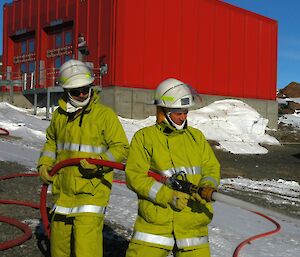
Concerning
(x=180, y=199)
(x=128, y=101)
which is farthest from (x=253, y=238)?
(x=128, y=101)

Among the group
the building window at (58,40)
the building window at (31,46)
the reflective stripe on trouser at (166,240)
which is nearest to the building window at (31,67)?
the building window at (31,46)

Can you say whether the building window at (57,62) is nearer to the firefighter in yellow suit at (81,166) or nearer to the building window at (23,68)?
the building window at (23,68)

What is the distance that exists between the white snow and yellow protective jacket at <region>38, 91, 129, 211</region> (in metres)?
1.64

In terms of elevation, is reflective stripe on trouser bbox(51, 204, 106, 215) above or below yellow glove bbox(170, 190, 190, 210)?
below

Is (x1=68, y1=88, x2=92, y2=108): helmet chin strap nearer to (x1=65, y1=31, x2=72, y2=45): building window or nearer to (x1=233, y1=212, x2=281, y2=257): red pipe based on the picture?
(x1=233, y1=212, x2=281, y2=257): red pipe

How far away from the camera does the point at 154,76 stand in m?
22.8

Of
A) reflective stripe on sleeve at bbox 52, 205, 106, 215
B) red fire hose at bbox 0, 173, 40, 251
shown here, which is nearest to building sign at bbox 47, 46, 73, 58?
red fire hose at bbox 0, 173, 40, 251

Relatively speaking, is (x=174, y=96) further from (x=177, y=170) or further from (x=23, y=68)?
(x=23, y=68)

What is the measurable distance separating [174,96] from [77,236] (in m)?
1.32

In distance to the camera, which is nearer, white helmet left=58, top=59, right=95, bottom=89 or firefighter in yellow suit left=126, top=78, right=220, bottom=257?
firefighter in yellow suit left=126, top=78, right=220, bottom=257

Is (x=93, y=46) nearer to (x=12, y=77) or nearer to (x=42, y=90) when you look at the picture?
(x=42, y=90)

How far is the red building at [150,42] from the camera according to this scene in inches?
869

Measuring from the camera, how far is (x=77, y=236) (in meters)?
3.61

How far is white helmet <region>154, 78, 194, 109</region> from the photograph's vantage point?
3.31 meters
